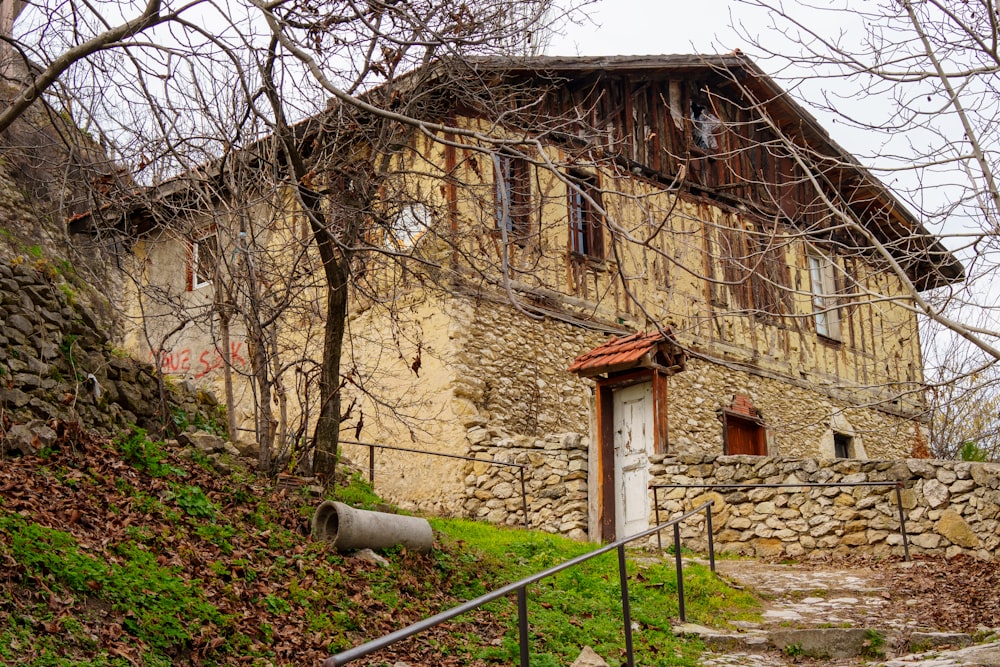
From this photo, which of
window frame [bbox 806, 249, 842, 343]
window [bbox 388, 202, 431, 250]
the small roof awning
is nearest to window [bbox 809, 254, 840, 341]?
window frame [bbox 806, 249, 842, 343]

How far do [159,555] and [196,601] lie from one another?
0.65 meters

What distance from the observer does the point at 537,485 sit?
42.4 ft

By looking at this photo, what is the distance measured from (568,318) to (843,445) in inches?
306

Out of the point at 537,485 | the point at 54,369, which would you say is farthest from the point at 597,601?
the point at 54,369

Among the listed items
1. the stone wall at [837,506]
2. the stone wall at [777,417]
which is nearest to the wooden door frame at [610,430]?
the stone wall at [837,506]

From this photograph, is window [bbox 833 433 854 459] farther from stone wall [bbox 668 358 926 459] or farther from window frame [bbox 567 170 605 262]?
window frame [bbox 567 170 605 262]

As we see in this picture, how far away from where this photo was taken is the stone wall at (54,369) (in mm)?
7766

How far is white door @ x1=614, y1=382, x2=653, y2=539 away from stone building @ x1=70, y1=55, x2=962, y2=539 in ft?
0.09

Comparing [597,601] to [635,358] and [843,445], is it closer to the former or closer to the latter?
[635,358]

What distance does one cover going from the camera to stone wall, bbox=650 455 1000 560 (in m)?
11.0

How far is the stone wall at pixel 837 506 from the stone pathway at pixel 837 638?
7.06ft

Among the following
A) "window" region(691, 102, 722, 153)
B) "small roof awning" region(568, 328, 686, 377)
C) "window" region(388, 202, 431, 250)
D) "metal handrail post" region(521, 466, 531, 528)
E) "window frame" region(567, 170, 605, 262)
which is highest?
"window" region(691, 102, 722, 153)

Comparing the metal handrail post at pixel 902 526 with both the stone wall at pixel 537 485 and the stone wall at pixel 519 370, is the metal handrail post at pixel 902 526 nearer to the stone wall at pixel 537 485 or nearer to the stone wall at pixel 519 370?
the stone wall at pixel 537 485

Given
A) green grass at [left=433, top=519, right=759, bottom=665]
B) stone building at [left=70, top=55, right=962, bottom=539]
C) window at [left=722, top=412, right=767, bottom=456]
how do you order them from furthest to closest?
window at [left=722, top=412, right=767, bottom=456], stone building at [left=70, top=55, right=962, bottom=539], green grass at [left=433, top=519, right=759, bottom=665]
